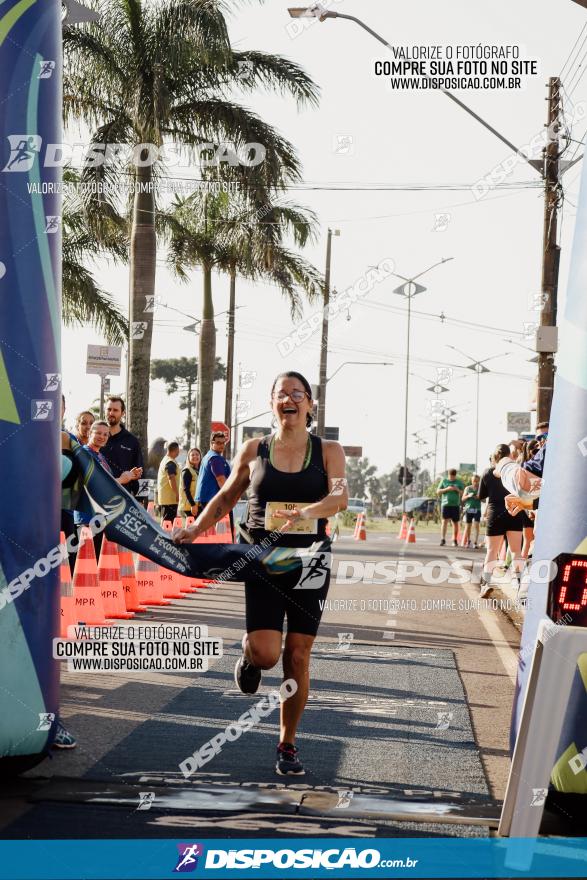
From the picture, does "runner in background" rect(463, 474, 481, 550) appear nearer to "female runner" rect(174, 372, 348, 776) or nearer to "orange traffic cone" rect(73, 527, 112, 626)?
"orange traffic cone" rect(73, 527, 112, 626)

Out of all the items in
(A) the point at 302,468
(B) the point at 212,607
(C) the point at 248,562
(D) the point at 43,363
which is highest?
(D) the point at 43,363

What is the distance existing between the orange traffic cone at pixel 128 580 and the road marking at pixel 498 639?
379 cm

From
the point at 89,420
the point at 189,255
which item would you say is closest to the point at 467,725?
the point at 89,420

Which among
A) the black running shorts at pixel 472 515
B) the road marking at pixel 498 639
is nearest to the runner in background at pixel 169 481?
the road marking at pixel 498 639

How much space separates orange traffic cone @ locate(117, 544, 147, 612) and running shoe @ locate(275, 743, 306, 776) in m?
7.04

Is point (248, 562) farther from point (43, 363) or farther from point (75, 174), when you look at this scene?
point (75, 174)

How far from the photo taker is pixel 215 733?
7.60 m

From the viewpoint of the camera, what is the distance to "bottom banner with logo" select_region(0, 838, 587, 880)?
192 inches

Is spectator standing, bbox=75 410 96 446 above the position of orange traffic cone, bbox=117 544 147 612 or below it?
above

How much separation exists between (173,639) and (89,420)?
361cm

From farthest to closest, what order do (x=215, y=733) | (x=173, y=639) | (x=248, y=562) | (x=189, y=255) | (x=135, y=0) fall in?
(x=189, y=255) → (x=135, y=0) → (x=173, y=639) → (x=215, y=733) → (x=248, y=562)

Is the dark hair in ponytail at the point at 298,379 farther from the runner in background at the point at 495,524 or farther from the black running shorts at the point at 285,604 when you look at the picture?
the runner in background at the point at 495,524

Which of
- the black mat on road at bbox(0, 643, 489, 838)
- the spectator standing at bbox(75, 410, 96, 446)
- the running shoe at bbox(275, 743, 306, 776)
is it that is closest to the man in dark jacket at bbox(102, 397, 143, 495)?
the spectator standing at bbox(75, 410, 96, 446)

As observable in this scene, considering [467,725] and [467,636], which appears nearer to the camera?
[467,725]
